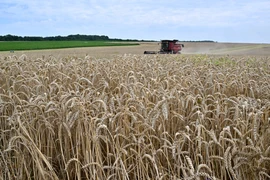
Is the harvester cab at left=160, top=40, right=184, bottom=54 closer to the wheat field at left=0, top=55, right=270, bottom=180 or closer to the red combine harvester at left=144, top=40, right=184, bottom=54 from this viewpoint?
the red combine harvester at left=144, top=40, right=184, bottom=54

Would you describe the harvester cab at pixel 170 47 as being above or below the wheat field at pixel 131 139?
above

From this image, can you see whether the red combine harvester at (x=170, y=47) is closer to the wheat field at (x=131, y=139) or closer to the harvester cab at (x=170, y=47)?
the harvester cab at (x=170, y=47)

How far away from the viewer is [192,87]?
4309 millimetres

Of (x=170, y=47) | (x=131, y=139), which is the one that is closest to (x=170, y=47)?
(x=170, y=47)

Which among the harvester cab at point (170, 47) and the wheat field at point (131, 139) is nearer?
the wheat field at point (131, 139)

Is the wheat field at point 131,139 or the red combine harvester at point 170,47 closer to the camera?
the wheat field at point 131,139

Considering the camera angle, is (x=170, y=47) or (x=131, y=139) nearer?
(x=131, y=139)

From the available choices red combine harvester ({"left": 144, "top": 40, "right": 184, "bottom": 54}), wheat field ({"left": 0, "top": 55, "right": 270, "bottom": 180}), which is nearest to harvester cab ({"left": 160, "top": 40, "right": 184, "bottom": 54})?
red combine harvester ({"left": 144, "top": 40, "right": 184, "bottom": 54})

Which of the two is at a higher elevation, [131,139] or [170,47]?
[170,47]

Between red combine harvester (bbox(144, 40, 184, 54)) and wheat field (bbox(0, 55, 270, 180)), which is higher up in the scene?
red combine harvester (bbox(144, 40, 184, 54))

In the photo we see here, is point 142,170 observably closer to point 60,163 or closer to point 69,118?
point 69,118

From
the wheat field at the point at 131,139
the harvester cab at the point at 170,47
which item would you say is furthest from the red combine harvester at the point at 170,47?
the wheat field at the point at 131,139

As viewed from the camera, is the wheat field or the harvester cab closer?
the wheat field

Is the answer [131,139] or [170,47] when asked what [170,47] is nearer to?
→ [170,47]
